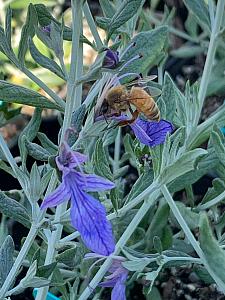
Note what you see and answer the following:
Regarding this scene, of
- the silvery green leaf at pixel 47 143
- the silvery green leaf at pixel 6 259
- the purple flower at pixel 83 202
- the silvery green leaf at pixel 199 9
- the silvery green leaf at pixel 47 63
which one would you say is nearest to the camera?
the purple flower at pixel 83 202

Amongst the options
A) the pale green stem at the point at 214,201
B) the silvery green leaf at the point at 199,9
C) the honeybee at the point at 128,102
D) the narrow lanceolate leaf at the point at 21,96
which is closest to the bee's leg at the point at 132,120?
the honeybee at the point at 128,102

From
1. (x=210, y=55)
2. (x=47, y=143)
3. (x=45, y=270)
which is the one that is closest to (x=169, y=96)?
(x=210, y=55)

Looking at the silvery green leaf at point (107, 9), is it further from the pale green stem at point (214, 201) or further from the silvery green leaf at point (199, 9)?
the pale green stem at point (214, 201)

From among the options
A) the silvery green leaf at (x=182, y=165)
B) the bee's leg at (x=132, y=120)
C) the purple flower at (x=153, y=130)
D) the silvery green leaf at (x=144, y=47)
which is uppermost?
the silvery green leaf at (x=144, y=47)

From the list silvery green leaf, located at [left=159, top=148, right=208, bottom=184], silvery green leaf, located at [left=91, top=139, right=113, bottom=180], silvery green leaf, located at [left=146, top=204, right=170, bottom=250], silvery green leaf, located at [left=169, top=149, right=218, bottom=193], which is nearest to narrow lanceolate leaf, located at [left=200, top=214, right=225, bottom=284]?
silvery green leaf, located at [left=159, top=148, right=208, bottom=184]

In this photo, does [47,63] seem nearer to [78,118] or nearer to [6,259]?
[78,118]

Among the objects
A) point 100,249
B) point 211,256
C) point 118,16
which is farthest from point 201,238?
point 118,16
